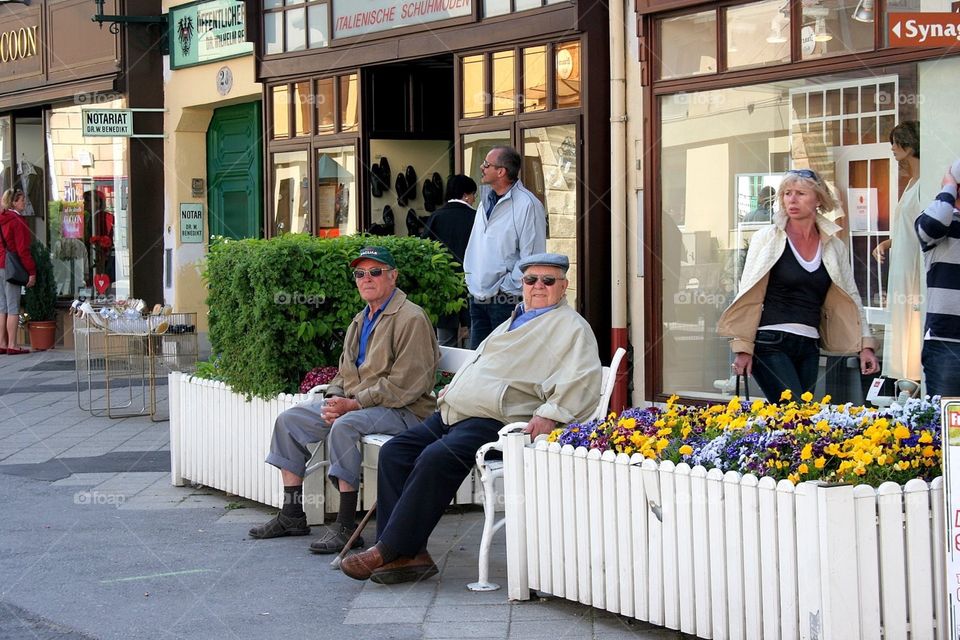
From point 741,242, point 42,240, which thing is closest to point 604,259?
point 741,242

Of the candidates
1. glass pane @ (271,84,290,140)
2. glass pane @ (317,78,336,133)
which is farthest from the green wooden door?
glass pane @ (317,78,336,133)

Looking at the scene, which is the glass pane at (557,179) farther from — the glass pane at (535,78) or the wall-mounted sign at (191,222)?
the wall-mounted sign at (191,222)

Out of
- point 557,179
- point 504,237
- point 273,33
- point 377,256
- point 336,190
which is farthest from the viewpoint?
point 273,33

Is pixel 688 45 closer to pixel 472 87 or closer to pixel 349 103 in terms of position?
pixel 472 87

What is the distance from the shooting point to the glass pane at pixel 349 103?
13922 millimetres

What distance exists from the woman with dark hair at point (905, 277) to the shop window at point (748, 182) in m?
0.07

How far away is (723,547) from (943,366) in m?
2.44

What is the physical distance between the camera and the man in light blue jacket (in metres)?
9.36

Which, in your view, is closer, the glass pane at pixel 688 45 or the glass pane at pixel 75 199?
the glass pane at pixel 688 45

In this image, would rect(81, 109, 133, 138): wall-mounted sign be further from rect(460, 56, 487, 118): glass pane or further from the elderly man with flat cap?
the elderly man with flat cap

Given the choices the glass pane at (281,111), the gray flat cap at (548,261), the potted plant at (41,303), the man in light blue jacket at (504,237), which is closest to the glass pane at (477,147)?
the man in light blue jacket at (504,237)

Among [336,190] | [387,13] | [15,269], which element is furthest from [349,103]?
[15,269]

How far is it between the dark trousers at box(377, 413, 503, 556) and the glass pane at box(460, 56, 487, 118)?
248 inches

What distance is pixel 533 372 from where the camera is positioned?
634cm
